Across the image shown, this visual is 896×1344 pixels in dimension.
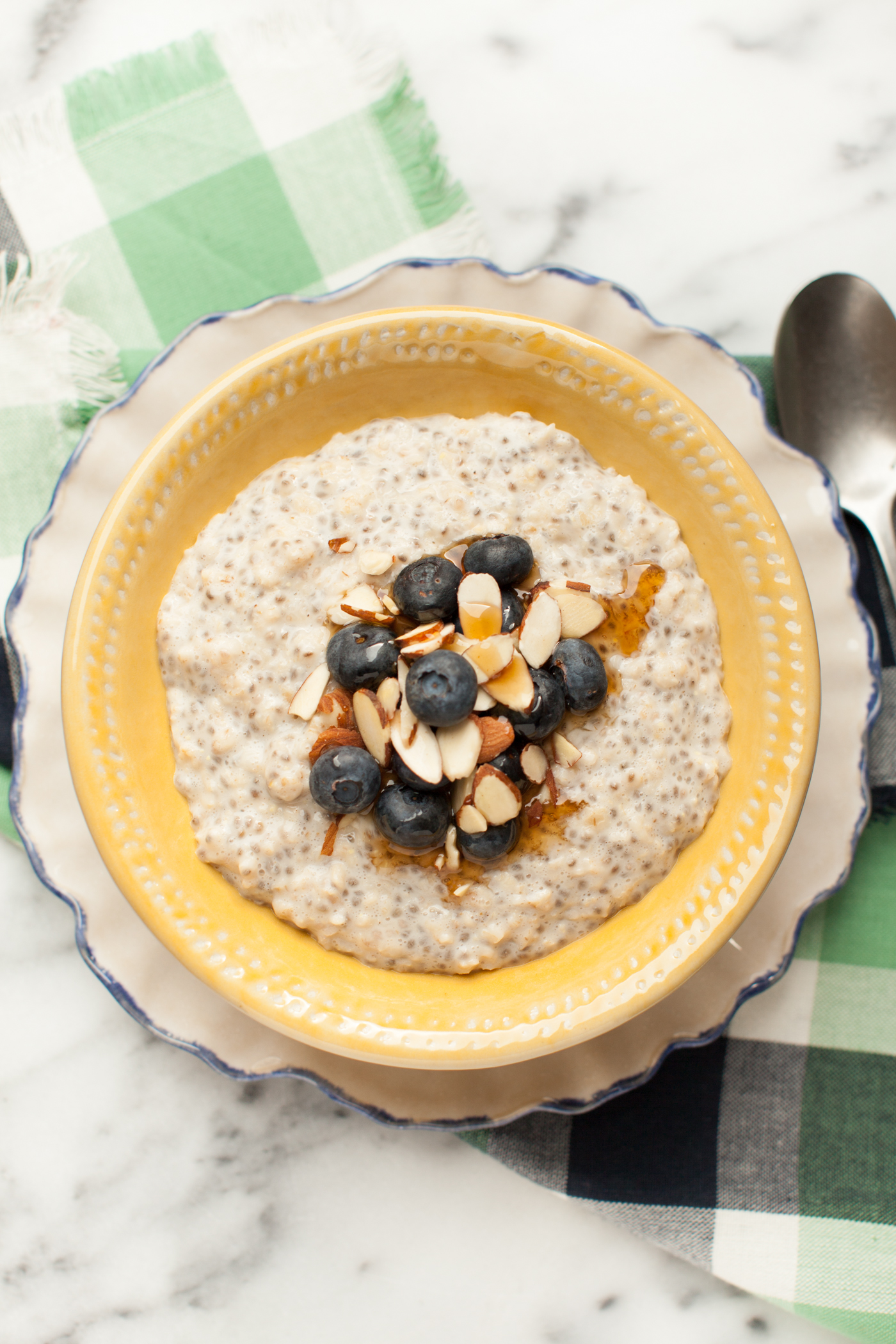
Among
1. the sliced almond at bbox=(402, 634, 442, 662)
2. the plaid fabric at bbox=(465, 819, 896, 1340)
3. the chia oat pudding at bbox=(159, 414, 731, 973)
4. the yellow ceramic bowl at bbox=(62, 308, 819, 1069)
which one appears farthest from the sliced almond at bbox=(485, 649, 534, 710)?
the plaid fabric at bbox=(465, 819, 896, 1340)

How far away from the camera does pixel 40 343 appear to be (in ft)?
6.95

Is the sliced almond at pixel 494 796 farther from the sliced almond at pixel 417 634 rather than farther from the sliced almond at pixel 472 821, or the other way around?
the sliced almond at pixel 417 634

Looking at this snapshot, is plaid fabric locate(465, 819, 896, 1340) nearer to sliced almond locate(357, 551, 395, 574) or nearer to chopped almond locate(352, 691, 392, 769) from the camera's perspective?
chopped almond locate(352, 691, 392, 769)

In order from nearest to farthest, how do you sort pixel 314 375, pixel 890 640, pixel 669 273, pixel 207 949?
1. pixel 207 949
2. pixel 314 375
3. pixel 890 640
4. pixel 669 273

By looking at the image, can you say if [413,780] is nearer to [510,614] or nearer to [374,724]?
[374,724]

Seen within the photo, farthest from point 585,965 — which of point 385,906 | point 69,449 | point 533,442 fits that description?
point 69,449

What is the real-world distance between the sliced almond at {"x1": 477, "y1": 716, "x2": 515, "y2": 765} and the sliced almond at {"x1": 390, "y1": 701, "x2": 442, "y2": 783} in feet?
0.24

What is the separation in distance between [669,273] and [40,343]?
56.3 inches

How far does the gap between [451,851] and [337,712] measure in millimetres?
309

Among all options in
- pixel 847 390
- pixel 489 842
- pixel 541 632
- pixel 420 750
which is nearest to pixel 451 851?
pixel 489 842

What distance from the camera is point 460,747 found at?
162 cm

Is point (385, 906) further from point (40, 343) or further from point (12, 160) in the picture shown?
point (12, 160)

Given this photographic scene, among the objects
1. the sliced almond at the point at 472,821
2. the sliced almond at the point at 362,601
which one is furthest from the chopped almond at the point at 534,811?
the sliced almond at the point at 362,601

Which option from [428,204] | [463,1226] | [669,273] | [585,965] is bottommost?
[463,1226]
